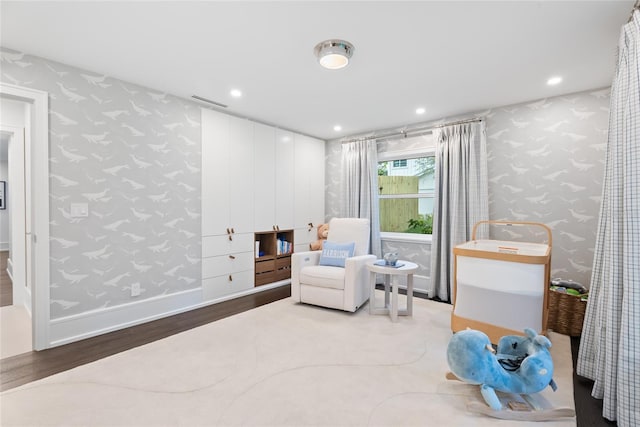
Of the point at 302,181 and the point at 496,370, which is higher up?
the point at 302,181

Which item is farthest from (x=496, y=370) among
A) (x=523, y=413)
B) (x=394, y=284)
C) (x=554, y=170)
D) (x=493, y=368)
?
(x=554, y=170)

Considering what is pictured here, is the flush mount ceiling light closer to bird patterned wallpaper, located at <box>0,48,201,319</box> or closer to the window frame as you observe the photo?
bird patterned wallpaper, located at <box>0,48,201,319</box>

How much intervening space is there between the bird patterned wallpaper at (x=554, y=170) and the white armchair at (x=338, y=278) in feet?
5.47

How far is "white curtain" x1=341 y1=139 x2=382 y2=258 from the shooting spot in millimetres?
4492

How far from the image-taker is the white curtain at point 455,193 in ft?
11.6

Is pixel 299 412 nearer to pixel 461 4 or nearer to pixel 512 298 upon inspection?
pixel 512 298

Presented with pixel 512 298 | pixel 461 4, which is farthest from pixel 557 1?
pixel 512 298

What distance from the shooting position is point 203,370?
2.04 meters

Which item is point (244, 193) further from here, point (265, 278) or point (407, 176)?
point (407, 176)

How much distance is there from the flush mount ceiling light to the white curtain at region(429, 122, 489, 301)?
2.12 meters

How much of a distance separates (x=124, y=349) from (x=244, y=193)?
2162 millimetres

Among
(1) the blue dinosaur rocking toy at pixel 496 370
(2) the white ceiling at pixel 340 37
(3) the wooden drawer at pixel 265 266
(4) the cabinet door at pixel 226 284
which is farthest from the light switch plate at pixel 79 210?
(1) the blue dinosaur rocking toy at pixel 496 370

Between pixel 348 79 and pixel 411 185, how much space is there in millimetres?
2205

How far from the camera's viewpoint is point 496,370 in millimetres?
1710
